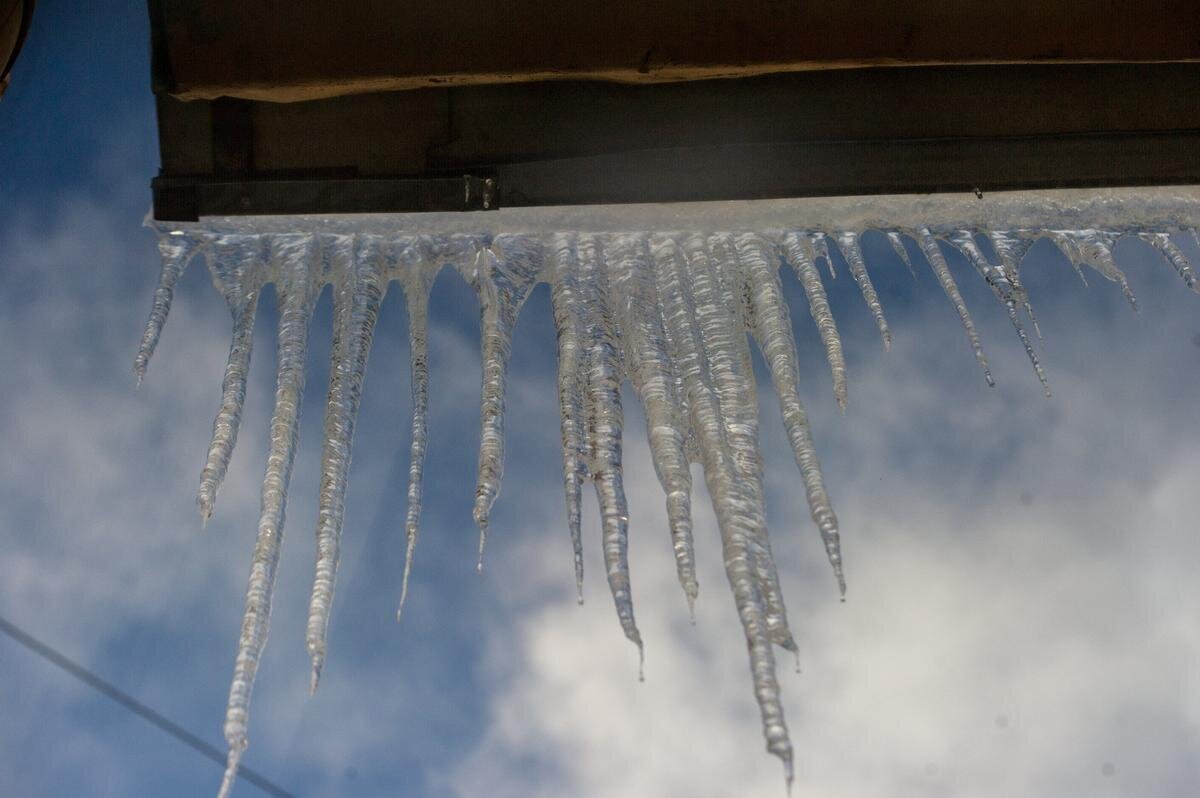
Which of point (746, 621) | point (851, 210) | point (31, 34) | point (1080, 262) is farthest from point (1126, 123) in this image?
point (31, 34)

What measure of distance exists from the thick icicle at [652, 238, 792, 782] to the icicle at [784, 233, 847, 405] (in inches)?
11.0

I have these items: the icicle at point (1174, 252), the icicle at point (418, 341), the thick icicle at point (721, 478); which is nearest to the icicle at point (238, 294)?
the icicle at point (418, 341)

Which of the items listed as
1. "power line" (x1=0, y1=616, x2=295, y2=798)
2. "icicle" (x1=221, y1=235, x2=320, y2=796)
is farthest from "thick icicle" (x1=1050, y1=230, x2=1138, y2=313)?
"power line" (x1=0, y1=616, x2=295, y2=798)

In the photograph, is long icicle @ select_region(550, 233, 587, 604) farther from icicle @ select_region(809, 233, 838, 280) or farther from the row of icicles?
icicle @ select_region(809, 233, 838, 280)

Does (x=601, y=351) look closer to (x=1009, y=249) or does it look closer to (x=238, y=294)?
(x=238, y=294)

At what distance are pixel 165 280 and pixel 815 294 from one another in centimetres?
162

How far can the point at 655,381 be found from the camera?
242 cm

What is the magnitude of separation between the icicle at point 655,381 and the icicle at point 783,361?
0.81 feet

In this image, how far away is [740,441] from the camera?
2.38 metres

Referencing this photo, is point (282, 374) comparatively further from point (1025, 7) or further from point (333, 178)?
point (1025, 7)

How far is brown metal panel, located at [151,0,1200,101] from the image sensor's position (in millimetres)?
2307

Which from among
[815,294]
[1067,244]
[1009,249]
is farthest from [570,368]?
[1067,244]

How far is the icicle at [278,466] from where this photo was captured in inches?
86.4

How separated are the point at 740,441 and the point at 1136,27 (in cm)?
133
